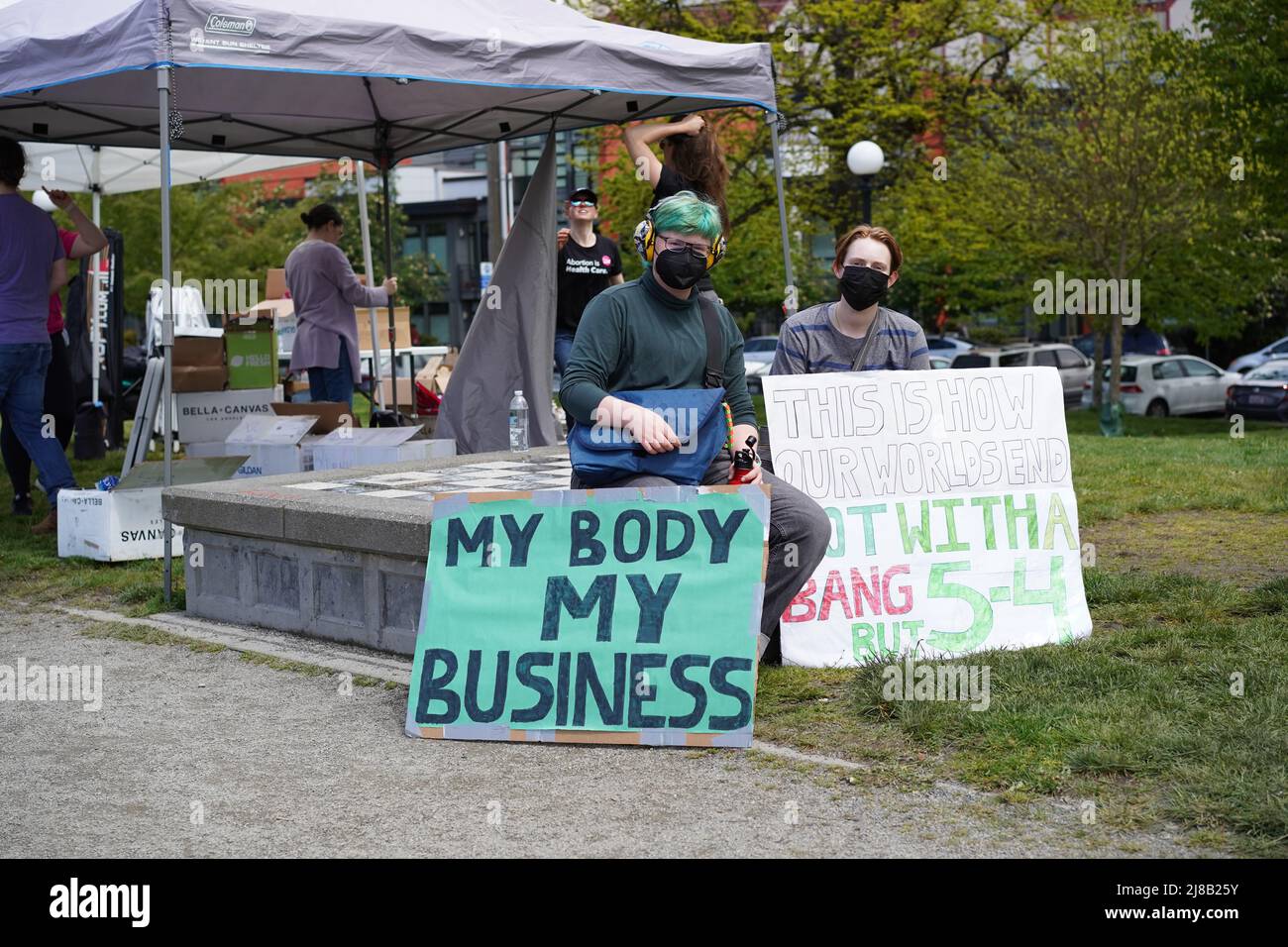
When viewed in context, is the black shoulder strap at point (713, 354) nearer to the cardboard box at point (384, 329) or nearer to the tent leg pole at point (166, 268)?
the tent leg pole at point (166, 268)

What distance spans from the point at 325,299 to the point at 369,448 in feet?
7.90

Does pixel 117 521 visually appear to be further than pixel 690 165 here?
Yes

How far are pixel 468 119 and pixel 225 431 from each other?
129 inches

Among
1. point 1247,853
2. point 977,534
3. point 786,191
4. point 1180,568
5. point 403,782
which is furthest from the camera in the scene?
point 786,191

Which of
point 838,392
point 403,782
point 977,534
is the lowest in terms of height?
point 403,782

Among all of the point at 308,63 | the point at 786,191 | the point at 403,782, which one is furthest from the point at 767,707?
the point at 786,191

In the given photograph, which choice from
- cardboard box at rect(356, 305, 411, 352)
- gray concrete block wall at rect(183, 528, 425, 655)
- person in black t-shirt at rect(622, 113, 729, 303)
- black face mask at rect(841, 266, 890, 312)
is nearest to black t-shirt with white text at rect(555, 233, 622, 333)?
person in black t-shirt at rect(622, 113, 729, 303)

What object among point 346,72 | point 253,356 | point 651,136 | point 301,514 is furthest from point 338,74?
point 253,356

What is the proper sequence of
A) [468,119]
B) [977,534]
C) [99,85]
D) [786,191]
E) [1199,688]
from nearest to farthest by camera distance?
1. [1199,688]
2. [977,534]
3. [99,85]
4. [468,119]
5. [786,191]

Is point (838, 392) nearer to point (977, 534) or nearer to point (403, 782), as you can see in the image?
point (977, 534)

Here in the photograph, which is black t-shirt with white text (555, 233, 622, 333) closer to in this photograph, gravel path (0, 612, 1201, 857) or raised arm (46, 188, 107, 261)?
raised arm (46, 188, 107, 261)

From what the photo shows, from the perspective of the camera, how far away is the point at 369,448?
31.3 feet

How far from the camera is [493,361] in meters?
10.9

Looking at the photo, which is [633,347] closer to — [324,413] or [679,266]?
[679,266]
